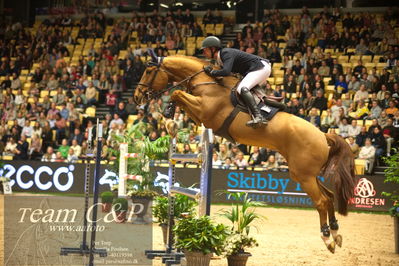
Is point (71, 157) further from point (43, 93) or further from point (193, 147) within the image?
point (43, 93)

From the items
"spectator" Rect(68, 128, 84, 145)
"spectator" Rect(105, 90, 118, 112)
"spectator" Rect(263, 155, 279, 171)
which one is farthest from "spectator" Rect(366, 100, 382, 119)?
"spectator" Rect(68, 128, 84, 145)

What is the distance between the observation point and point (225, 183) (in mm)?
16438

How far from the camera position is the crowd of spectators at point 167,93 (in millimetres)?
16984

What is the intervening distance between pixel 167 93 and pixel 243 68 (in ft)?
40.7

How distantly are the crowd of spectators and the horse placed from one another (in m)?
8.17

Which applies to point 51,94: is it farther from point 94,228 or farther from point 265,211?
point 94,228

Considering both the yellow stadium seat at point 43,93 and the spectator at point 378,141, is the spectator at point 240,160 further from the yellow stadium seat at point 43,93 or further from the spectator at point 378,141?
the yellow stadium seat at point 43,93

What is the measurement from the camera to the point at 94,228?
23.7 feet

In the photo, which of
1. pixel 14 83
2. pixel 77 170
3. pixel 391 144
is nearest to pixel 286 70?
pixel 391 144

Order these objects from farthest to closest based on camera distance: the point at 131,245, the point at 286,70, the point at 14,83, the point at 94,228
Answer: the point at 14,83 → the point at 286,70 → the point at 131,245 → the point at 94,228

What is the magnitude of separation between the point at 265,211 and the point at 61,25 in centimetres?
1621


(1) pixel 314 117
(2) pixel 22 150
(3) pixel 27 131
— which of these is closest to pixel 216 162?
(1) pixel 314 117

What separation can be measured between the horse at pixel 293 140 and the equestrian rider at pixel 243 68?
17 centimetres

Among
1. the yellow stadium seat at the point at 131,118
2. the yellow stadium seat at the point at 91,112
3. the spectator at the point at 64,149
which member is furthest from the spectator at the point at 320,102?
the yellow stadium seat at the point at 91,112
